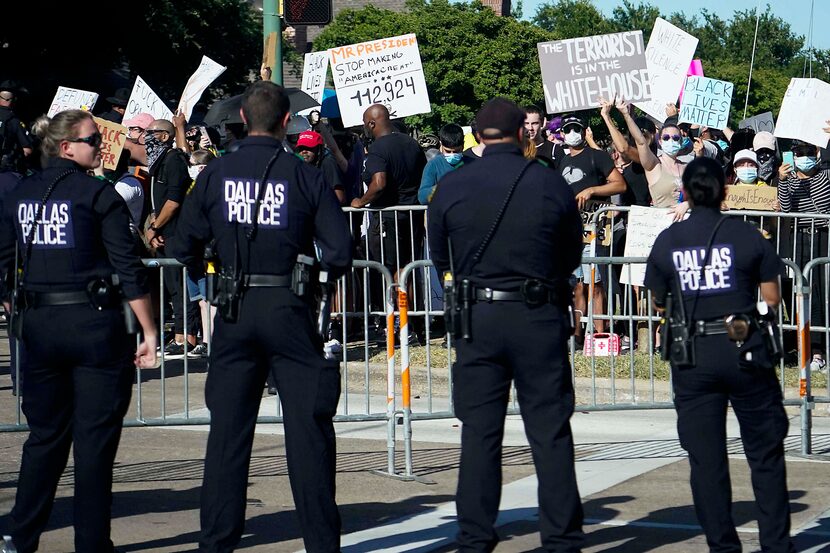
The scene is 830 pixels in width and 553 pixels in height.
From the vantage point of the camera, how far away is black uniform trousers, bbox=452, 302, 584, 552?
584 cm

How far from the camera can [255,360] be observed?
5902 millimetres

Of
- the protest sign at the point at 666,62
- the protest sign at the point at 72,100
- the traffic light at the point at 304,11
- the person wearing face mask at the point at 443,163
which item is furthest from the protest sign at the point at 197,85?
the protest sign at the point at 666,62

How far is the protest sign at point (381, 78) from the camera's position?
1455 centimetres

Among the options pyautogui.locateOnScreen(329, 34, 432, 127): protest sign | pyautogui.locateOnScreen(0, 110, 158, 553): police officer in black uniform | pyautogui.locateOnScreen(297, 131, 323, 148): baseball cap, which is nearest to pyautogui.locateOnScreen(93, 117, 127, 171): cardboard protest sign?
pyautogui.locateOnScreen(297, 131, 323, 148): baseball cap

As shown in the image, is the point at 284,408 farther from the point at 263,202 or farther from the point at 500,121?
the point at 500,121

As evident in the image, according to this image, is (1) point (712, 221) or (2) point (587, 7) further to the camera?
(2) point (587, 7)

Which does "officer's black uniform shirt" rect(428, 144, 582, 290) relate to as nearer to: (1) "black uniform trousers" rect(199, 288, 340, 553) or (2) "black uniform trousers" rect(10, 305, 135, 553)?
(1) "black uniform trousers" rect(199, 288, 340, 553)

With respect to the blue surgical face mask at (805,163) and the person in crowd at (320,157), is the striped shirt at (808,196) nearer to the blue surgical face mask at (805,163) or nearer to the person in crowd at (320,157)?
the blue surgical face mask at (805,163)

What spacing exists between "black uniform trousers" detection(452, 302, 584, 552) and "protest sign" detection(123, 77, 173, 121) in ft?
36.1

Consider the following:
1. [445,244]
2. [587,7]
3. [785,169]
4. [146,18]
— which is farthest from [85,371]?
[587,7]

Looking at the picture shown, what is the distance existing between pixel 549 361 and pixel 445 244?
27.5 inches

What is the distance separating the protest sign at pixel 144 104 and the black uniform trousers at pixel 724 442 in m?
11.2

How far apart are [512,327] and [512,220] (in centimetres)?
44

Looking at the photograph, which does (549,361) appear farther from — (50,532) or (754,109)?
(754,109)
